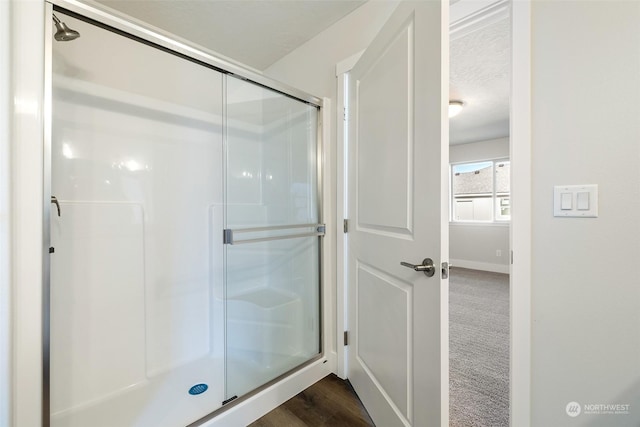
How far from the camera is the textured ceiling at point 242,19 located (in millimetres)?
1688

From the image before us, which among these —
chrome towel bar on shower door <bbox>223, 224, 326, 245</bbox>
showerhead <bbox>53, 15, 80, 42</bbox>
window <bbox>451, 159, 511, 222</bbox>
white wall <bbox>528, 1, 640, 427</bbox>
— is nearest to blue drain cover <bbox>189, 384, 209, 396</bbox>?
chrome towel bar on shower door <bbox>223, 224, 326, 245</bbox>

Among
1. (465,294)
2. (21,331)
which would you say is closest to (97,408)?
(21,331)

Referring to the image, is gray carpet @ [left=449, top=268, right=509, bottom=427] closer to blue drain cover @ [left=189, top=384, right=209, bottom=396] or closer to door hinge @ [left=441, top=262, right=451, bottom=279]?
door hinge @ [left=441, top=262, right=451, bottom=279]

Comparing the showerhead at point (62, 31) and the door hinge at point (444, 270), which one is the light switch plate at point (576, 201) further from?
the showerhead at point (62, 31)

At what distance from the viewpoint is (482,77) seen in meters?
2.69

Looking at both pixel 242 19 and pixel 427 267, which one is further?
pixel 242 19

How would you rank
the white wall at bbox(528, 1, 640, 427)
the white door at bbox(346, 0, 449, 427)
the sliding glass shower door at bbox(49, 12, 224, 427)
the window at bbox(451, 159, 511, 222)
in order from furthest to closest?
the window at bbox(451, 159, 511, 222), the sliding glass shower door at bbox(49, 12, 224, 427), the white door at bbox(346, 0, 449, 427), the white wall at bbox(528, 1, 640, 427)

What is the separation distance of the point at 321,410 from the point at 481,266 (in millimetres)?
4695

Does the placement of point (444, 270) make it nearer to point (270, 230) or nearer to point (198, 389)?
point (270, 230)

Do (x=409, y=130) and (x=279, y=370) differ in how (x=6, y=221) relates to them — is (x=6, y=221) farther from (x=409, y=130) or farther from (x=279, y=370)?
(x=279, y=370)

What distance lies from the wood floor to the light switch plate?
53.5 inches

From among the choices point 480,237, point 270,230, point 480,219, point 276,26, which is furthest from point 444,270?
point 480,219

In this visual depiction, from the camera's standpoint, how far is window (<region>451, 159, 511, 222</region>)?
4.91m

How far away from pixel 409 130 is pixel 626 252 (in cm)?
83
